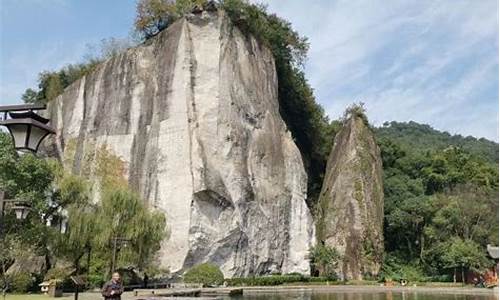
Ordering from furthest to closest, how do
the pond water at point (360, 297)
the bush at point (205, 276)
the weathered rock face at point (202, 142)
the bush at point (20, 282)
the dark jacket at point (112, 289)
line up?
the weathered rock face at point (202, 142), the bush at point (205, 276), the pond water at point (360, 297), the bush at point (20, 282), the dark jacket at point (112, 289)

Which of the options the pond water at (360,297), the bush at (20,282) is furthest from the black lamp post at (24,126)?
the pond water at (360,297)

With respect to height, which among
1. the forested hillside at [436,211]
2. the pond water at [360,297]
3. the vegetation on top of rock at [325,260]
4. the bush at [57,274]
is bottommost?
the pond water at [360,297]

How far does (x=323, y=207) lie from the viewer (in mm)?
47781

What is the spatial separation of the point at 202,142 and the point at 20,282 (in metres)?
17.5

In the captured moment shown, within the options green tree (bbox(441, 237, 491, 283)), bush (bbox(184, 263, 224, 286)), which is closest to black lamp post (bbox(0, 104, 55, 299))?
bush (bbox(184, 263, 224, 286))

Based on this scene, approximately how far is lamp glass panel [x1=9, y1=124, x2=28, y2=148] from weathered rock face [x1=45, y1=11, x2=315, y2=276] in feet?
101

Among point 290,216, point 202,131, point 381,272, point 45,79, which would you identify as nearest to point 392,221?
point 381,272

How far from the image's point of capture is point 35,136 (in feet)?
13.1

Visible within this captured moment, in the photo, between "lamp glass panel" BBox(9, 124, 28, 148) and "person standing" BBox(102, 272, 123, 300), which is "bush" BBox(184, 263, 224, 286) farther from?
"lamp glass panel" BBox(9, 124, 28, 148)

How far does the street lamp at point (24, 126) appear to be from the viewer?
12.9 ft

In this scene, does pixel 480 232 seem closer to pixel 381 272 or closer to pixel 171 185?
pixel 381 272

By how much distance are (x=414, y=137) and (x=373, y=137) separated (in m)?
44.6

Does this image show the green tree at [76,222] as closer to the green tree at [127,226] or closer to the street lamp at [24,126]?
the green tree at [127,226]

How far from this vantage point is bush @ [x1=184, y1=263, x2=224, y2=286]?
102 ft
